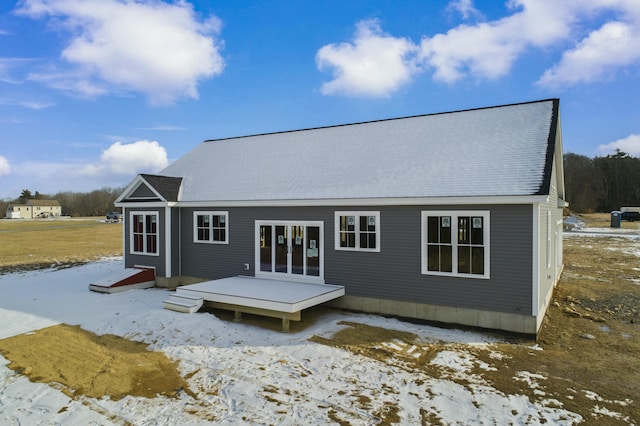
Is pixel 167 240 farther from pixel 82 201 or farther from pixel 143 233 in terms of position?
pixel 82 201

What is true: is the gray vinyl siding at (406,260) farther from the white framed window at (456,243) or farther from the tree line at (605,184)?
the tree line at (605,184)

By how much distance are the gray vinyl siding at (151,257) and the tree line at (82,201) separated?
89.9 m

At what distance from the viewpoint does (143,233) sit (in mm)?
14484

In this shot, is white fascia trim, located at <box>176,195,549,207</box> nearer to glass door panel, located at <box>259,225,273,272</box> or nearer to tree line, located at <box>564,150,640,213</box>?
glass door panel, located at <box>259,225,273,272</box>

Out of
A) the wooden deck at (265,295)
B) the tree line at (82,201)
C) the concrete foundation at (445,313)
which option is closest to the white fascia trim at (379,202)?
the wooden deck at (265,295)

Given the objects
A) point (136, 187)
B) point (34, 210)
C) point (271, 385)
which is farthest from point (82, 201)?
point (271, 385)

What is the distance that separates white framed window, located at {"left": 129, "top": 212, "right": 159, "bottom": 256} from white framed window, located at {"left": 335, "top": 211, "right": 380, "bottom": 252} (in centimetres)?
675

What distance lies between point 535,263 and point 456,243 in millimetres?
1650

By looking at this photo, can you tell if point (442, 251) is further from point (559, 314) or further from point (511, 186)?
point (559, 314)

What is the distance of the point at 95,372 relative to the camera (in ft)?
22.4

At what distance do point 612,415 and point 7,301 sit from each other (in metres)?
14.3

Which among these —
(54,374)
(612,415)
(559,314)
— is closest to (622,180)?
(559,314)

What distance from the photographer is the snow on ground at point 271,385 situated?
539 centimetres

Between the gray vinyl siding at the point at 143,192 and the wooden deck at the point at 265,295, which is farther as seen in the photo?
the gray vinyl siding at the point at 143,192
